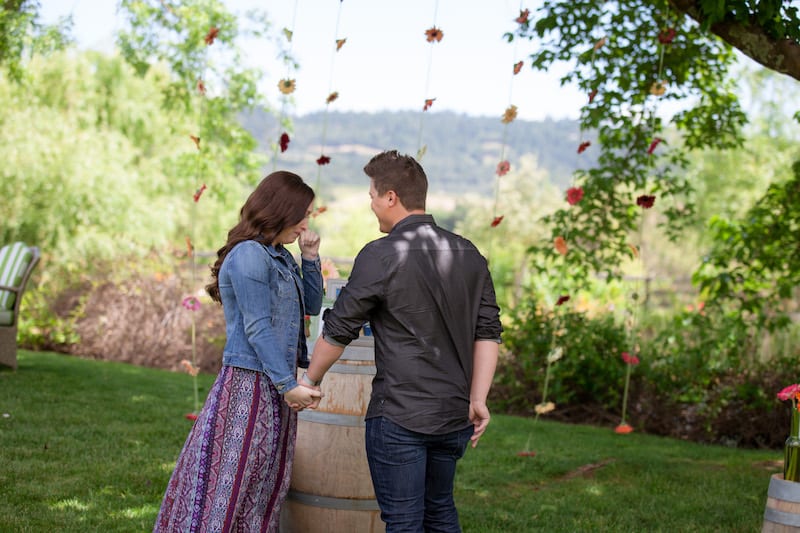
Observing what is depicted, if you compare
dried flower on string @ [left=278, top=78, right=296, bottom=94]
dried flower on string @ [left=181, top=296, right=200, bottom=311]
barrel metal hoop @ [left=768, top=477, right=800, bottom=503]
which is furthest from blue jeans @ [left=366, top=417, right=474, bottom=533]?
dried flower on string @ [left=181, top=296, right=200, bottom=311]

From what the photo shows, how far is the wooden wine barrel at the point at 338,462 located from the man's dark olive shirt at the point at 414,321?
1.81 feet

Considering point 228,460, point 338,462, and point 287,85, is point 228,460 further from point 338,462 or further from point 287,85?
point 287,85

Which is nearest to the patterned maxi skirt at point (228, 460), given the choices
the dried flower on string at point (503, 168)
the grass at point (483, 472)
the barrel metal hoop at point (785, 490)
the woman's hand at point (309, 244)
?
the woman's hand at point (309, 244)

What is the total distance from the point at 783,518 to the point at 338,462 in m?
1.48

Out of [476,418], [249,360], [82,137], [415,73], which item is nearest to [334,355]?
[249,360]

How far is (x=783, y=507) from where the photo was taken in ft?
9.09

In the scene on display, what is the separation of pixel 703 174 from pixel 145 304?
23.5 meters

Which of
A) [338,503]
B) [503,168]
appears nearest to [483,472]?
[503,168]

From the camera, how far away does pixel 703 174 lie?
29.3 metres

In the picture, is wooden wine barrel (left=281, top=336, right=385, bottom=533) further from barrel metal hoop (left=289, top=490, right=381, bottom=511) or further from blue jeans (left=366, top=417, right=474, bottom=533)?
blue jeans (left=366, top=417, right=474, bottom=533)

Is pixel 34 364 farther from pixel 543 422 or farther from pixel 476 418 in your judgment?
pixel 476 418

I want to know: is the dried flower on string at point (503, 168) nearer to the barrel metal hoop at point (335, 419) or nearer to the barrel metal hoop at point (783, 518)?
the barrel metal hoop at point (335, 419)

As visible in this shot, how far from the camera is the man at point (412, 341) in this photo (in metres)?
2.48

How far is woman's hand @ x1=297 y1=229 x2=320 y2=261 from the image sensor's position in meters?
2.91
